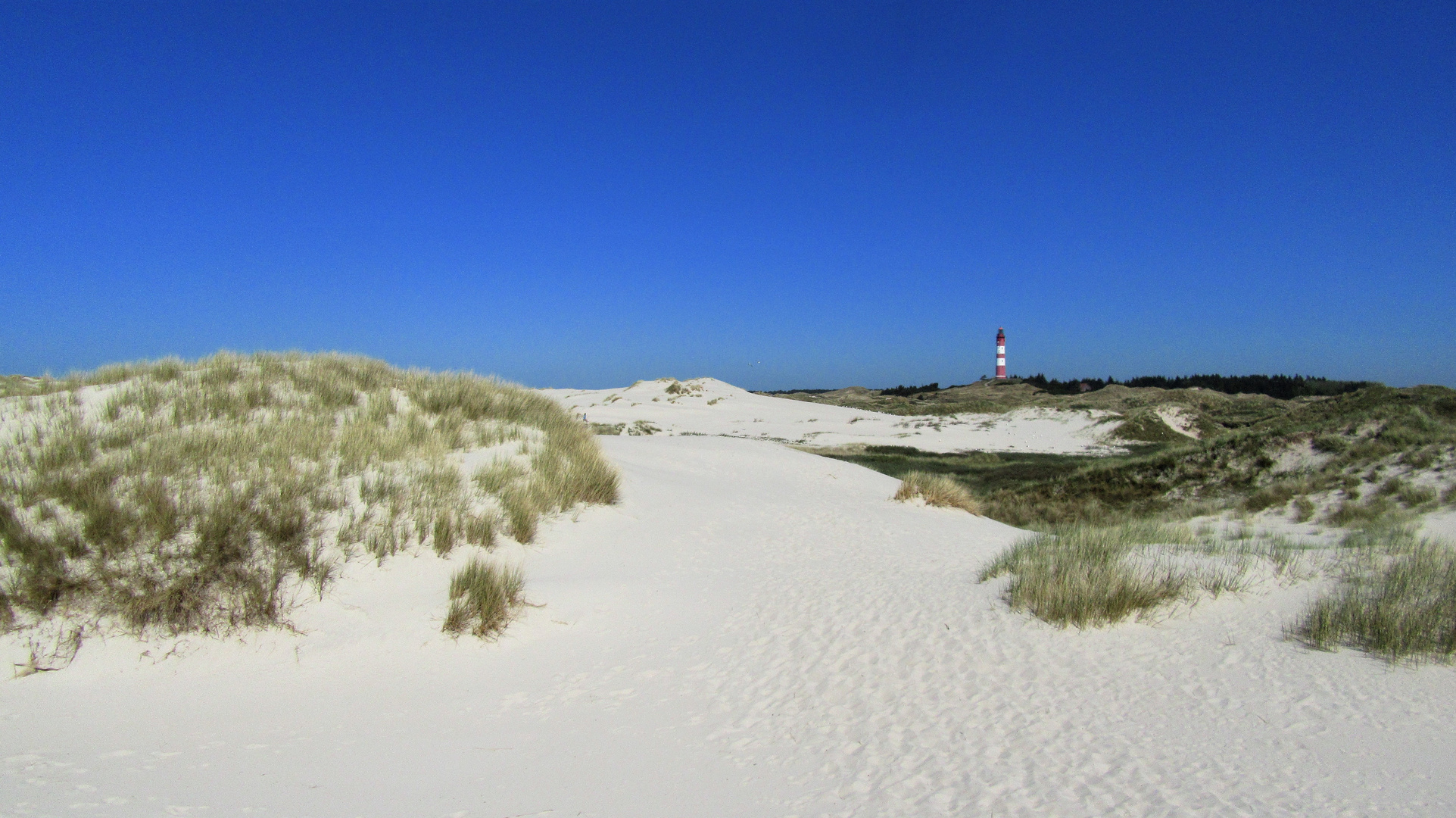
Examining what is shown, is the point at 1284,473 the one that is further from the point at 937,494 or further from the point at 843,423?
the point at 843,423

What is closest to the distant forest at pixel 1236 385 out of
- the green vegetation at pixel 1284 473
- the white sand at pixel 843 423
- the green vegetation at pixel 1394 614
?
the white sand at pixel 843 423

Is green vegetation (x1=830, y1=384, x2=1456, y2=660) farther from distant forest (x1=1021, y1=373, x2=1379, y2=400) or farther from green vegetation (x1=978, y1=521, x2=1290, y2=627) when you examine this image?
distant forest (x1=1021, y1=373, x2=1379, y2=400)

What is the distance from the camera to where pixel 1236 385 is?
176 feet

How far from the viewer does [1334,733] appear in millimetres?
3008

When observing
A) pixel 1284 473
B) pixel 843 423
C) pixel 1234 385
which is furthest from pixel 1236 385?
pixel 1284 473

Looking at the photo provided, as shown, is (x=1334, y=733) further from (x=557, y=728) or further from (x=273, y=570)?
(x=273, y=570)

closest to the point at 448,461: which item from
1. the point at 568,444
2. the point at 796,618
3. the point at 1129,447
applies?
the point at 568,444

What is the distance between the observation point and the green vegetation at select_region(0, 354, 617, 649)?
169 inches

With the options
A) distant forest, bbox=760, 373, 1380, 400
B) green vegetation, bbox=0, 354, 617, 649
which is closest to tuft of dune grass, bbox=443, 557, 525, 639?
green vegetation, bbox=0, 354, 617, 649

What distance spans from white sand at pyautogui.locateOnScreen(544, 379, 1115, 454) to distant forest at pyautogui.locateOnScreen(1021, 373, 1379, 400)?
1895cm

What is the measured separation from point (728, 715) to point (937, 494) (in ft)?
29.1

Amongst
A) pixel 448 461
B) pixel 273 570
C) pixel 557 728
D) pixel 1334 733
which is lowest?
pixel 557 728

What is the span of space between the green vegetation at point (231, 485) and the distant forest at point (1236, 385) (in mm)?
48468

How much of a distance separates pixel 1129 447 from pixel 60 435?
29296 mm
